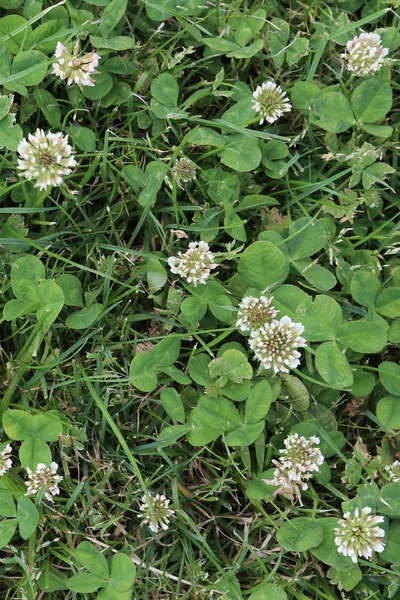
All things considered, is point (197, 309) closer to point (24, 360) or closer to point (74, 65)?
point (24, 360)

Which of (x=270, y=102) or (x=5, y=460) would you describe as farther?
(x=270, y=102)

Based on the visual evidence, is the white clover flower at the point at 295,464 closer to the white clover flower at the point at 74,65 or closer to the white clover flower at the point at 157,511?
the white clover flower at the point at 157,511

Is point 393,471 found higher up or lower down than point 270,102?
lower down

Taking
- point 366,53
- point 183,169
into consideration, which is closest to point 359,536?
point 183,169

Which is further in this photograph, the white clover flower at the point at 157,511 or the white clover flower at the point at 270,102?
the white clover flower at the point at 270,102

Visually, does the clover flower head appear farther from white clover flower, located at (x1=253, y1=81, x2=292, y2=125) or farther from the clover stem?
the clover stem

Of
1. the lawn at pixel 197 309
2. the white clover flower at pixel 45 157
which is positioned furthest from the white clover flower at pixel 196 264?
the white clover flower at pixel 45 157
